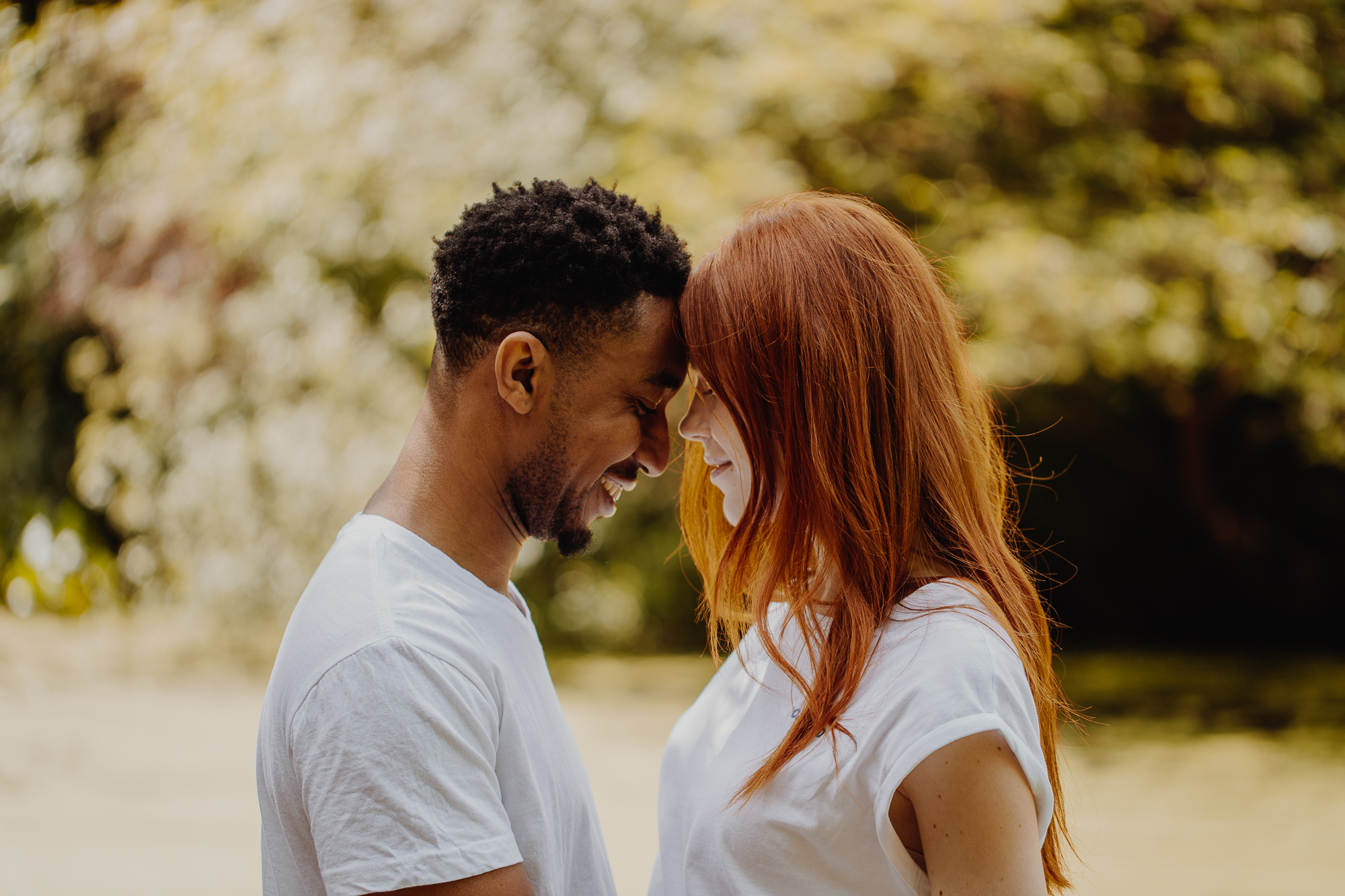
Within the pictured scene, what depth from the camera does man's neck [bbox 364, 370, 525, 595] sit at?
1.66m

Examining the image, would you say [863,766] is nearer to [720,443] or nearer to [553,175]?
[720,443]

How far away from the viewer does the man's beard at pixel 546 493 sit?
5.70 ft

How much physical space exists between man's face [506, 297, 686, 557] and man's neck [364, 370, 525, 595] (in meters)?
0.06

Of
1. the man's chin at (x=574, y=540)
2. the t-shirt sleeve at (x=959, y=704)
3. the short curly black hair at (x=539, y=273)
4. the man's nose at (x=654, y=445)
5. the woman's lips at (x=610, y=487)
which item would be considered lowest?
the t-shirt sleeve at (x=959, y=704)

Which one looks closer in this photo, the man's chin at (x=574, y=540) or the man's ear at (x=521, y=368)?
the man's ear at (x=521, y=368)

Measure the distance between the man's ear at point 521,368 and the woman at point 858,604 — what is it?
0.27 metres

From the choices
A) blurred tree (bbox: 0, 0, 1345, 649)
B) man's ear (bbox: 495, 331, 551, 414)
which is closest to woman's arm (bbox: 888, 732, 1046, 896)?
man's ear (bbox: 495, 331, 551, 414)

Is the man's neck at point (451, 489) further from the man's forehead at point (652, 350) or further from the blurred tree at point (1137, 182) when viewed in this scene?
the blurred tree at point (1137, 182)

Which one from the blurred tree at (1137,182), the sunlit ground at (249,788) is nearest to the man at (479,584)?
the sunlit ground at (249,788)

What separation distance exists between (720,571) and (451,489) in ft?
1.82

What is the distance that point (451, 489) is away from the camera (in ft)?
5.54

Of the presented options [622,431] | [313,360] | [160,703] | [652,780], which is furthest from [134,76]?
[622,431]

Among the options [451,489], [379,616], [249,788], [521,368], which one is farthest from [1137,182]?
[249,788]

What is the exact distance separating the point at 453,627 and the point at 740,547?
1.80 ft
